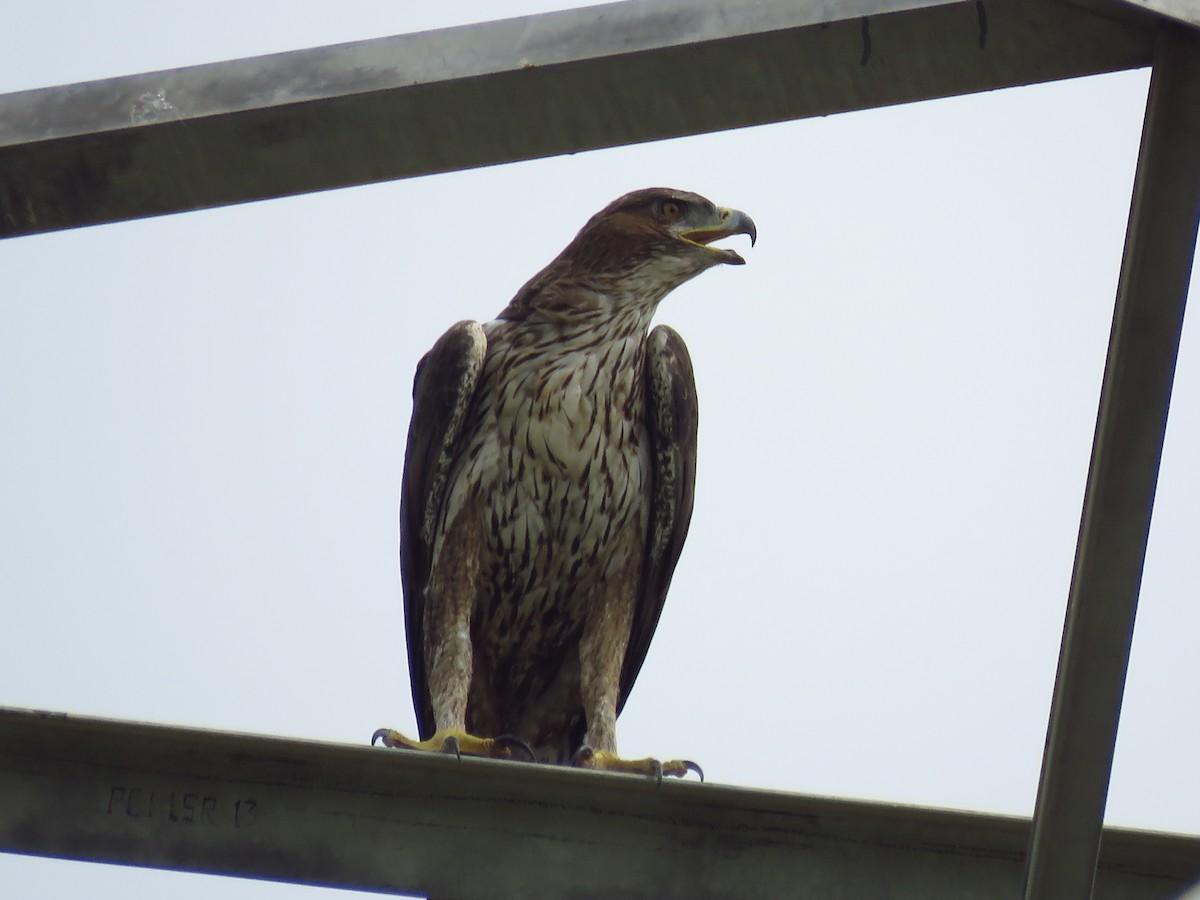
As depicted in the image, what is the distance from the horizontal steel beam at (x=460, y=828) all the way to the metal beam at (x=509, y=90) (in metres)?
1.07

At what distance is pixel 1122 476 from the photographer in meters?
2.28

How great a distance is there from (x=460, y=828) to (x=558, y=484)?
2650mm

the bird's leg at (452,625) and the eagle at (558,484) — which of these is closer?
the bird's leg at (452,625)

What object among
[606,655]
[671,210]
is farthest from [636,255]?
[606,655]

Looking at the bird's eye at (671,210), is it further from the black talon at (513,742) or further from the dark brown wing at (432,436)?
the black talon at (513,742)

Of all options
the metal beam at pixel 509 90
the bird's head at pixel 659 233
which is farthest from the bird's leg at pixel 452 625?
the metal beam at pixel 509 90

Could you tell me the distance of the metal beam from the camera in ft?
7.68

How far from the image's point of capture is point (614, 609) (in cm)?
573

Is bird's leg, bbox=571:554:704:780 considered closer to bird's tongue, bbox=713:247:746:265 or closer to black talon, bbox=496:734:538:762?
black talon, bbox=496:734:538:762

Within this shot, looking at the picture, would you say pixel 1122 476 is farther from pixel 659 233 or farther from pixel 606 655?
pixel 659 233

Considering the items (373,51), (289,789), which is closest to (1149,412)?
(373,51)

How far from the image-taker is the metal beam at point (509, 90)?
2.34 meters

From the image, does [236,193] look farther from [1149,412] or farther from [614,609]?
[614,609]

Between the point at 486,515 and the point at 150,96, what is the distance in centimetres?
332
